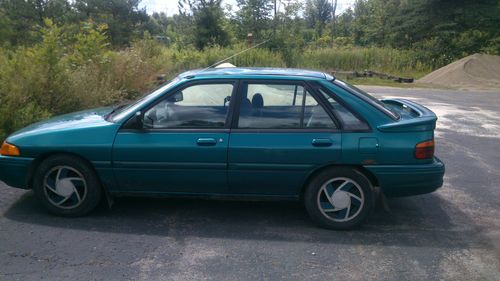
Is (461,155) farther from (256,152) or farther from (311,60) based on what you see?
(311,60)

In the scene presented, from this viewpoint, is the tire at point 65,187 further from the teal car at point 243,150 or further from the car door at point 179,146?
the car door at point 179,146

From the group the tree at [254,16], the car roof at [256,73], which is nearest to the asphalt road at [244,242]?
the car roof at [256,73]

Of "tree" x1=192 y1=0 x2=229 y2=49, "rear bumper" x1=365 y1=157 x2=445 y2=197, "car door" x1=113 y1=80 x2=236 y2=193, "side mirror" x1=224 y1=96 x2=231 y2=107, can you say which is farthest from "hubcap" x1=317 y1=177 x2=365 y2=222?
"tree" x1=192 y1=0 x2=229 y2=49

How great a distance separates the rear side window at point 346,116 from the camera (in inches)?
180

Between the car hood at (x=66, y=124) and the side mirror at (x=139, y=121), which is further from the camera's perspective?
the car hood at (x=66, y=124)

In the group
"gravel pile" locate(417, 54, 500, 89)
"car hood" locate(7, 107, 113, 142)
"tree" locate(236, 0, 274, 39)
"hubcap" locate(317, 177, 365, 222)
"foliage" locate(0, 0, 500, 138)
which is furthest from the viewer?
"tree" locate(236, 0, 274, 39)

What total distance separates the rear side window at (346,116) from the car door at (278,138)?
91 millimetres

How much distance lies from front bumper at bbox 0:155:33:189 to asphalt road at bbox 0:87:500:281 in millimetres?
335

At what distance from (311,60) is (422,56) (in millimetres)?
10373

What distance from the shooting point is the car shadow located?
14.8 ft

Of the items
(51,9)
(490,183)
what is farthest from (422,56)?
(490,183)

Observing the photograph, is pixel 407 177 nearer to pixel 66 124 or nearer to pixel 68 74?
pixel 66 124

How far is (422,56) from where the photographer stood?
3597 cm

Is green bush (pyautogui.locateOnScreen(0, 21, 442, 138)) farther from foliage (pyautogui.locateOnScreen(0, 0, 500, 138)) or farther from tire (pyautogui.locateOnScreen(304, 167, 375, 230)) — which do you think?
tire (pyautogui.locateOnScreen(304, 167, 375, 230))
